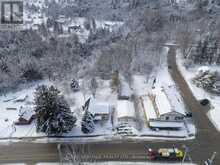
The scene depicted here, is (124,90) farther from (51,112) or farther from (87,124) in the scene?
(51,112)

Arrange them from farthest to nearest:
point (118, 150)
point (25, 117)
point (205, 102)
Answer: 1. point (205, 102)
2. point (25, 117)
3. point (118, 150)

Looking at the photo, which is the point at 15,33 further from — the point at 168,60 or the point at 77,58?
the point at 168,60

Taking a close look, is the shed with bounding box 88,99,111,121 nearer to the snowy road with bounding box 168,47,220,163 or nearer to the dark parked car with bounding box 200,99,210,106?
the snowy road with bounding box 168,47,220,163

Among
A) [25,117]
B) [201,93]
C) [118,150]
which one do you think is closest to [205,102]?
[201,93]

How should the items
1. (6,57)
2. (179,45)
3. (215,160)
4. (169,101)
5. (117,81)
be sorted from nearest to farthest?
(215,160) < (169,101) < (117,81) < (6,57) < (179,45)

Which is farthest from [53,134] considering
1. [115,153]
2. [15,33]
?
[15,33]

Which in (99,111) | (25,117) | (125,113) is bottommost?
(25,117)

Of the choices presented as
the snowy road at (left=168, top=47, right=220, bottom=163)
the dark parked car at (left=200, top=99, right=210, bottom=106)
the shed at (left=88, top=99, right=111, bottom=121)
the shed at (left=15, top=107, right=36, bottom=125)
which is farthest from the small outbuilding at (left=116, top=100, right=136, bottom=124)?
the shed at (left=15, top=107, right=36, bottom=125)

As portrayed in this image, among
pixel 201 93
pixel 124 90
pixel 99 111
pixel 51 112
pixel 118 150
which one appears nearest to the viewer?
pixel 118 150

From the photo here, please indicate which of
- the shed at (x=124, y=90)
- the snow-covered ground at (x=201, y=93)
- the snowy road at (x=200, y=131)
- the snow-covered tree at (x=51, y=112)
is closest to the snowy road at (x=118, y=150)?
the snowy road at (x=200, y=131)
